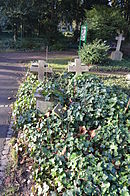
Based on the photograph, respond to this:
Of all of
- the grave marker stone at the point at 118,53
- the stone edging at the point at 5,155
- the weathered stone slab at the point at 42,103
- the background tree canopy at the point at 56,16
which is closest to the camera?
the stone edging at the point at 5,155

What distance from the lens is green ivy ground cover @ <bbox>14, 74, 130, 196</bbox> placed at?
1.67 meters

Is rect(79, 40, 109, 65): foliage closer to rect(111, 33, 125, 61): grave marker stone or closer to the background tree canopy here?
rect(111, 33, 125, 61): grave marker stone

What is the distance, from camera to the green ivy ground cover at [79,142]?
5.49 ft

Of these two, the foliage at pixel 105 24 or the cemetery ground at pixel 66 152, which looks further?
the foliage at pixel 105 24

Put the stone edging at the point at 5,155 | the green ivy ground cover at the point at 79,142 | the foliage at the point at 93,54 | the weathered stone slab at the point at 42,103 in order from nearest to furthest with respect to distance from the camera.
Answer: the green ivy ground cover at the point at 79,142 < the stone edging at the point at 5,155 < the weathered stone slab at the point at 42,103 < the foliage at the point at 93,54

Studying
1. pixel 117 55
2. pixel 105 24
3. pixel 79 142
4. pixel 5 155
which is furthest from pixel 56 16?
pixel 79 142

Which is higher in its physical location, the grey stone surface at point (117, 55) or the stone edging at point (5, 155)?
the grey stone surface at point (117, 55)

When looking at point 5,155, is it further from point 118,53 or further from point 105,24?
point 105,24

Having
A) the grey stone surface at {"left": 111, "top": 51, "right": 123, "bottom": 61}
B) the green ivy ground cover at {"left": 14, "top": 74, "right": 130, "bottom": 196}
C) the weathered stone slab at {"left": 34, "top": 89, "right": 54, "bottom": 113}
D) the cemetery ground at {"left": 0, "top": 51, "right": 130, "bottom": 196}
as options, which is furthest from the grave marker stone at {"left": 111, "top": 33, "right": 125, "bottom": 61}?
the weathered stone slab at {"left": 34, "top": 89, "right": 54, "bottom": 113}

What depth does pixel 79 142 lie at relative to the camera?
1.98 metres

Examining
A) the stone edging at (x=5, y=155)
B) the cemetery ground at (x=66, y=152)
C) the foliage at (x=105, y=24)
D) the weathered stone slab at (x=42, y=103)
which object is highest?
the foliage at (x=105, y=24)

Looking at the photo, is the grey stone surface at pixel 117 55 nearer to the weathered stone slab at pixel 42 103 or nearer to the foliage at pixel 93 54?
the foliage at pixel 93 54

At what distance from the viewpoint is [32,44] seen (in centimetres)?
1082

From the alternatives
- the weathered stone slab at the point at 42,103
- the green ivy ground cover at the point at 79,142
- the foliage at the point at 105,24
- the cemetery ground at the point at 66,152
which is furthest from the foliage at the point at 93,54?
the weathered stone slab at the point at 42,103
